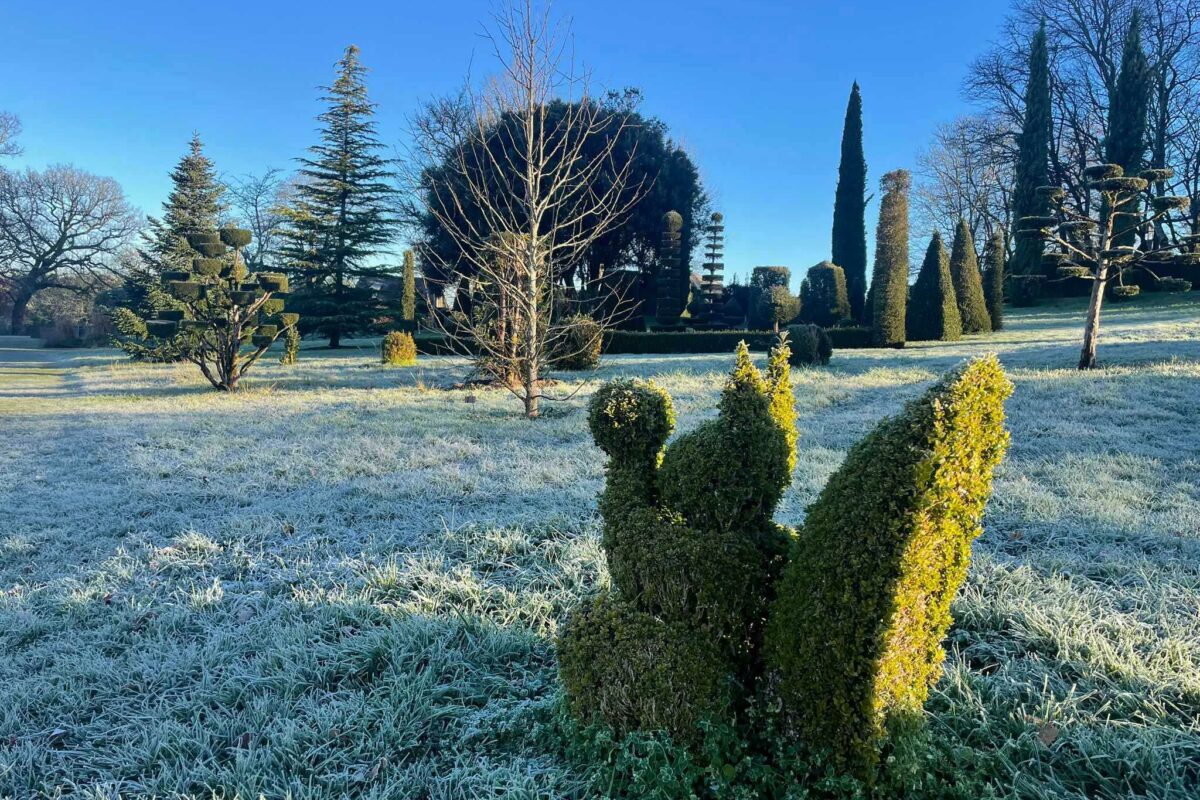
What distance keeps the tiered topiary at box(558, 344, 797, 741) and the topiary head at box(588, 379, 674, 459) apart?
0.12 ft

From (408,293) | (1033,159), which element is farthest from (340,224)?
(1033,159)

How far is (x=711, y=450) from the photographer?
175 cm

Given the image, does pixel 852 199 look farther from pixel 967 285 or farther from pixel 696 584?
pixel 696 584

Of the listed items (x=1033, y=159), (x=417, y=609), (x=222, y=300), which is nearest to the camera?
(x=417, y=609)

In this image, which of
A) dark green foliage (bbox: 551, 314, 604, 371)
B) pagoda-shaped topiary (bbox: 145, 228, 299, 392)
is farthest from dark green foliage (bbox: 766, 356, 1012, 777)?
pagoda-shaped topiary (bbox: 145, 228, 299, 392)

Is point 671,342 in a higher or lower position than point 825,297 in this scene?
lower

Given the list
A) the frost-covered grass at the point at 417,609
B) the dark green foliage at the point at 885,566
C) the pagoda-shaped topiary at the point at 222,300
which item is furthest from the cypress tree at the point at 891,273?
the dark green foliage at the point at 885,566

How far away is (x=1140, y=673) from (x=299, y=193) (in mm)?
26103

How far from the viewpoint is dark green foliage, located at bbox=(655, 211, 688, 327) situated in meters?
21.1

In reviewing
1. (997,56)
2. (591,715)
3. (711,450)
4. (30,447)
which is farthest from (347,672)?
(997,56)

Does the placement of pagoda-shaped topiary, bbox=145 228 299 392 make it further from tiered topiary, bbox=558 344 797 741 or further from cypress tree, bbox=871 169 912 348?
cypress tree, bbox=871 169 912 348

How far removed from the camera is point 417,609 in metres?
2.76

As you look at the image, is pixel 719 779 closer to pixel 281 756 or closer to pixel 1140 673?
pixel 281 756

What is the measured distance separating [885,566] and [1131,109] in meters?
30.2
